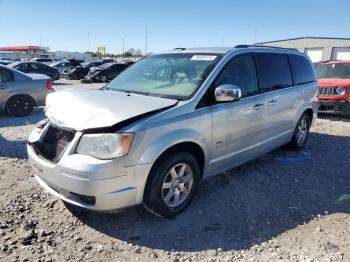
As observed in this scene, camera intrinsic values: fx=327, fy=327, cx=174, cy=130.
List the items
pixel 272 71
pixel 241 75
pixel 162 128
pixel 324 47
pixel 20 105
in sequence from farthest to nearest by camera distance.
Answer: pixel 324 47
pixel 20 105
pixel 272 71
pixel 241 75
pixel 162 128

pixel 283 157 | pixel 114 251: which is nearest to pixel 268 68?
pixel 283 157

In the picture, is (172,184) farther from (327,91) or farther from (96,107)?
(327,91)

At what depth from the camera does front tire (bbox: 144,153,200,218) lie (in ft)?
10.6

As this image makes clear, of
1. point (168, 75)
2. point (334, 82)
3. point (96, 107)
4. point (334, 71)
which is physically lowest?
point (334, 82)

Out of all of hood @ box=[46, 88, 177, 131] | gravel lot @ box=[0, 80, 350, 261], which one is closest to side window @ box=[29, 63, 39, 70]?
gravel lot @ box=[0, 80, 350, 261]

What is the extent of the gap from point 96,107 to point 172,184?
1131 mm

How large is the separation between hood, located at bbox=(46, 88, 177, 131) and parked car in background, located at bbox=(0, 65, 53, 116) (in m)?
6.13

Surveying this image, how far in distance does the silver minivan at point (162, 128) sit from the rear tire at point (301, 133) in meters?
0.88

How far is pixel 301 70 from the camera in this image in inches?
229

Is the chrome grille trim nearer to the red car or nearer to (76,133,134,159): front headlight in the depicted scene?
the red car

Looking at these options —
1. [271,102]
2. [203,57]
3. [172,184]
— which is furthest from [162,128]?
[271,102]

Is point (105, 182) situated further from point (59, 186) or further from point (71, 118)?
point (71, 118)

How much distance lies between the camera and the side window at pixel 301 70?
5594 millimetres

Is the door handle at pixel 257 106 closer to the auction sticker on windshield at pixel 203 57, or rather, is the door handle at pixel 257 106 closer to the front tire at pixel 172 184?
the auction sticker on windshield at pixel 203 57
